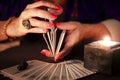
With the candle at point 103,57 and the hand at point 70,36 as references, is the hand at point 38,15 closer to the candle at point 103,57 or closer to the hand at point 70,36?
the hand at point 70,36

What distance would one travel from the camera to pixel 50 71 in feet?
2.48

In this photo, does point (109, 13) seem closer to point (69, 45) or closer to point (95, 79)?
point (69, 45)

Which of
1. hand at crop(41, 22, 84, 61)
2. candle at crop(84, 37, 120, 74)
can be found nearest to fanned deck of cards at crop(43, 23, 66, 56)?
hand at crop(41, 22, 84, 61)

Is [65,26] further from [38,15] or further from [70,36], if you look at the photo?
[38,15]

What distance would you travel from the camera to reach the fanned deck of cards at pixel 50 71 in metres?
0.71

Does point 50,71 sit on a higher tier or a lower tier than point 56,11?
lower

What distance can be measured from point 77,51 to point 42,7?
0.22m

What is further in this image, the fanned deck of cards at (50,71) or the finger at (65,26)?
the finger at (65,26)

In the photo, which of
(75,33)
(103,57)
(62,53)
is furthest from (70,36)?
(103,57)

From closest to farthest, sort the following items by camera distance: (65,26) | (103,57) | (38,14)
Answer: (103,57), (38,14), (65,26)

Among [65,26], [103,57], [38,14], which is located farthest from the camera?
[65,26]

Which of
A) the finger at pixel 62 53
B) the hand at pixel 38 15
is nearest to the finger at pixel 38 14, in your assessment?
the hand at pixel 38 15

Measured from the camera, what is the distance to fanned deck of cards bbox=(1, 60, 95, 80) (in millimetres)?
710

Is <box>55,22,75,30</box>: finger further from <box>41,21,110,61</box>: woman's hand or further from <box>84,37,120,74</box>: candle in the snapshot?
<box>84,37,120,74</box>: candle
